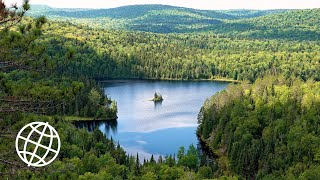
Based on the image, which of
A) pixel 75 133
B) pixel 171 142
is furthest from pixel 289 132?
pixel 75 133

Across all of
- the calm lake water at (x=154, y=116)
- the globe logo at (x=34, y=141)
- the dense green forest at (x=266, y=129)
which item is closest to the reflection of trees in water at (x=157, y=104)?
the calm lake water at (x=154, y=116)

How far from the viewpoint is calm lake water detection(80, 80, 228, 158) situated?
304 ft

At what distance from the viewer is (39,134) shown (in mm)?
21531

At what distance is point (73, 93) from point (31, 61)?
9.02 feet

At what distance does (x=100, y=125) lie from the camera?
362 ft

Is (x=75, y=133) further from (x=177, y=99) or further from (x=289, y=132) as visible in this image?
(x=177, y=99)

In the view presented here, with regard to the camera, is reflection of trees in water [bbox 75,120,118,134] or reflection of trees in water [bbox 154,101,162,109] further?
reflection of trees in water [bbox 154,101,162,109]

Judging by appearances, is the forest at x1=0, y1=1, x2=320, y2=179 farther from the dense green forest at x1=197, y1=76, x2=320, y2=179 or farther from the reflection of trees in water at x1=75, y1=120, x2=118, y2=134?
the reflection of trees in water at x1=75, y1=120, x2=118, y2=134

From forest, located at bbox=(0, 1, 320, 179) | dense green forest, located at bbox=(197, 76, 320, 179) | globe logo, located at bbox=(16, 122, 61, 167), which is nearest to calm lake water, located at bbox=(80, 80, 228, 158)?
forest, located at bbox=(0, 1, 320, 179)

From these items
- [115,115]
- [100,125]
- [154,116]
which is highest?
[115,115]

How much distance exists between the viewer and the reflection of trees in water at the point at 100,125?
106m

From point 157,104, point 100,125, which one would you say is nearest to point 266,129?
point 100,125

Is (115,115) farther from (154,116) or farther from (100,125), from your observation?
(154,116)

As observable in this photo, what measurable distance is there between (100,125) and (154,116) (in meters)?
15.8
